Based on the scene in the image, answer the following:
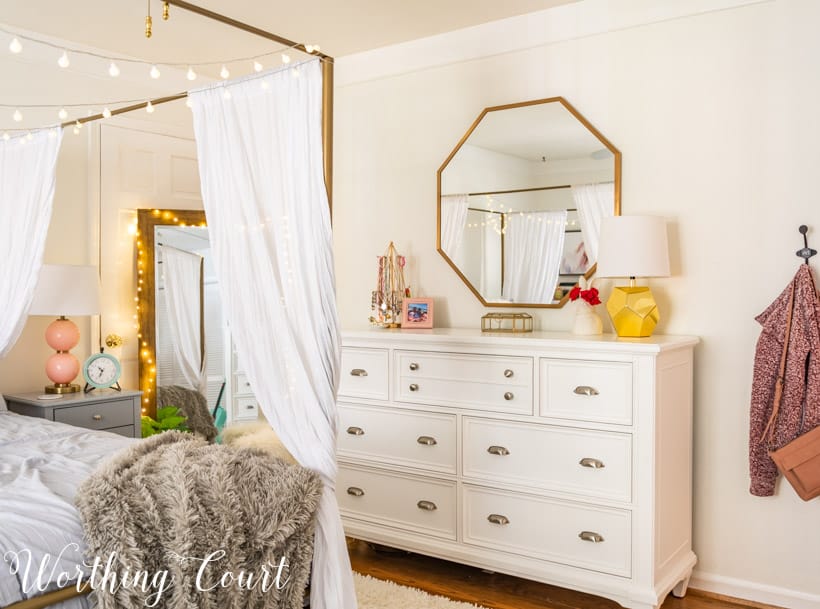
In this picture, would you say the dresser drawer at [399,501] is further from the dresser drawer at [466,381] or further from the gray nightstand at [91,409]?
the gray nightstand at [91,409]

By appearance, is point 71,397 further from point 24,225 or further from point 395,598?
point 395,598

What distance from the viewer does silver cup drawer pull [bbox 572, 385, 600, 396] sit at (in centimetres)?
294

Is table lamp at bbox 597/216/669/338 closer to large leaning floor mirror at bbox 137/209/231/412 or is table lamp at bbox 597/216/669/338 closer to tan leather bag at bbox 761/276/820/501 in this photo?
tan leather bag at bbox 761/276/820/501

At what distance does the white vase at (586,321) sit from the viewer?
329 cm

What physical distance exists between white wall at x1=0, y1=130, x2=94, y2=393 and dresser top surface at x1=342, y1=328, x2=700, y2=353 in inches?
69.5

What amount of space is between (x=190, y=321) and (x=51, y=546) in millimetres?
2892

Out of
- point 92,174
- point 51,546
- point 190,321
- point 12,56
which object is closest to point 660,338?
point 51,546

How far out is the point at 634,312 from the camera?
313 centimetres

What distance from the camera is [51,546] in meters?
1.85

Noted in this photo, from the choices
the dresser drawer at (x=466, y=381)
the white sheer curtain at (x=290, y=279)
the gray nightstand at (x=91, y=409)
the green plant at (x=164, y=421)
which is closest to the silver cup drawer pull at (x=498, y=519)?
the dresser drawer at (x=466, y=381)

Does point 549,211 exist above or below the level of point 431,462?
above

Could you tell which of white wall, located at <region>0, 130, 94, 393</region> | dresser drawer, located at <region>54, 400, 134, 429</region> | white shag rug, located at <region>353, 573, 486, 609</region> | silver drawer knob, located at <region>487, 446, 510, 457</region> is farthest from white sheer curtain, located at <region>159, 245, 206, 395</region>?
silver drawer knob, located at <region>487, 446, 510, 457</region>

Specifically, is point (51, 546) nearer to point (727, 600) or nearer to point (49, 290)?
point (49, 290)

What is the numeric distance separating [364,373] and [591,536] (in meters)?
1.29
